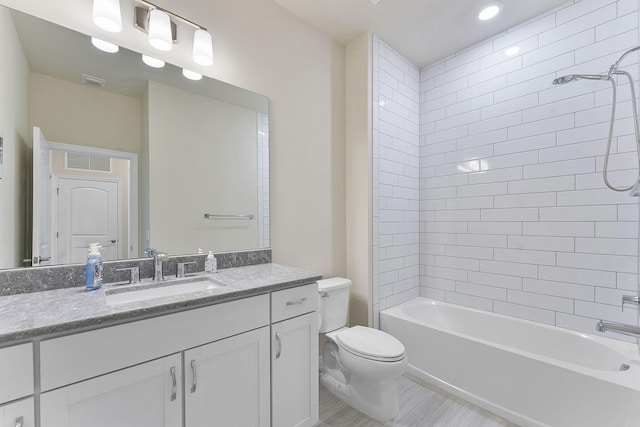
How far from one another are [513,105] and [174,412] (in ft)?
9.35

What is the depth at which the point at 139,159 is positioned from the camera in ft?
4.72

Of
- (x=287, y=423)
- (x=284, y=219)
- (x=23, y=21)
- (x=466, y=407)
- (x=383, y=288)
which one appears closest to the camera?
(x=23, y=21)

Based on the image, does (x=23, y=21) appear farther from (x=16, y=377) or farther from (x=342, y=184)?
(x=342, y=184)

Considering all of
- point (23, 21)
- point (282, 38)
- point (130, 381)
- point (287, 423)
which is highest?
point (282, 38)

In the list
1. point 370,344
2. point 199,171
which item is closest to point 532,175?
point 370,344

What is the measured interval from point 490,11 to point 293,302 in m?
2.40

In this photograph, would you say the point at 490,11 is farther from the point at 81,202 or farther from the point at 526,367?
the point at 81,202

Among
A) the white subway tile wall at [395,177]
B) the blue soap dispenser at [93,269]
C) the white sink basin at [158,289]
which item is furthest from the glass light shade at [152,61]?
the white subway tile wall at [395,177]

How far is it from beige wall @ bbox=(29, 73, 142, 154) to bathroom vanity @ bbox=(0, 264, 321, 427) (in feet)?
2.24

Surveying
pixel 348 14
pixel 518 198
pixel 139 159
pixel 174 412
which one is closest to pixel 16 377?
pixel 174 412

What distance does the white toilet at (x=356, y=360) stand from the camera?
1.64 meters

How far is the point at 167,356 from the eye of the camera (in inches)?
39.4

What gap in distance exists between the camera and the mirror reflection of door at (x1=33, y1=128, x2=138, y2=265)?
120 centimetres

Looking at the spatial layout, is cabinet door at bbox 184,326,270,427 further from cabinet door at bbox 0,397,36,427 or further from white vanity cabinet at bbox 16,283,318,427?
cabinet door at bbox 0,397,36,427
